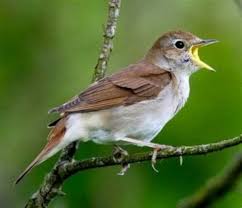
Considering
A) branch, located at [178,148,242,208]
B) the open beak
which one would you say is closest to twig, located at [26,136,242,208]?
branch, located at [178,148,242,208]

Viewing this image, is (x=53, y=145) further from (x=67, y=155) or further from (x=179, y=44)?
(x=179, y=44)

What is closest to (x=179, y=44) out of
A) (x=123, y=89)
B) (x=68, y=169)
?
(x=123, y=89)

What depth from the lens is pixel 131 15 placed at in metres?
7.03

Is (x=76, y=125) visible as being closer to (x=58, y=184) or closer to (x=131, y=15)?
(x=58, y=184)

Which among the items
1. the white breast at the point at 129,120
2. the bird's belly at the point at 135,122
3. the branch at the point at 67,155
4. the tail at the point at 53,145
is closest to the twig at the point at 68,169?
the branch at the point at 67,155

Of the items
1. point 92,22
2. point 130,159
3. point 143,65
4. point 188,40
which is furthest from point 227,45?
point 130,159

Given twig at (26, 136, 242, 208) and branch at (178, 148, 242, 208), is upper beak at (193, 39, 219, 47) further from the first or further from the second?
branch at (178, 148, 242, 208)

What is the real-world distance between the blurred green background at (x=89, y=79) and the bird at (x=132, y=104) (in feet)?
0.43

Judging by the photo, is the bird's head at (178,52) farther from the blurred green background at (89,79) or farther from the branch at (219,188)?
the branch at (219,188)

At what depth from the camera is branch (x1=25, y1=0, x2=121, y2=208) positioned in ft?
14.1

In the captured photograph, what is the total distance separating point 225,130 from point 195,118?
0.74 feet

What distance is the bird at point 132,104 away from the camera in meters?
4.94

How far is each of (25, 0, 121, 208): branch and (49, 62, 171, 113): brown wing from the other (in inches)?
7.8

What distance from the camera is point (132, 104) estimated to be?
5.36 metres
